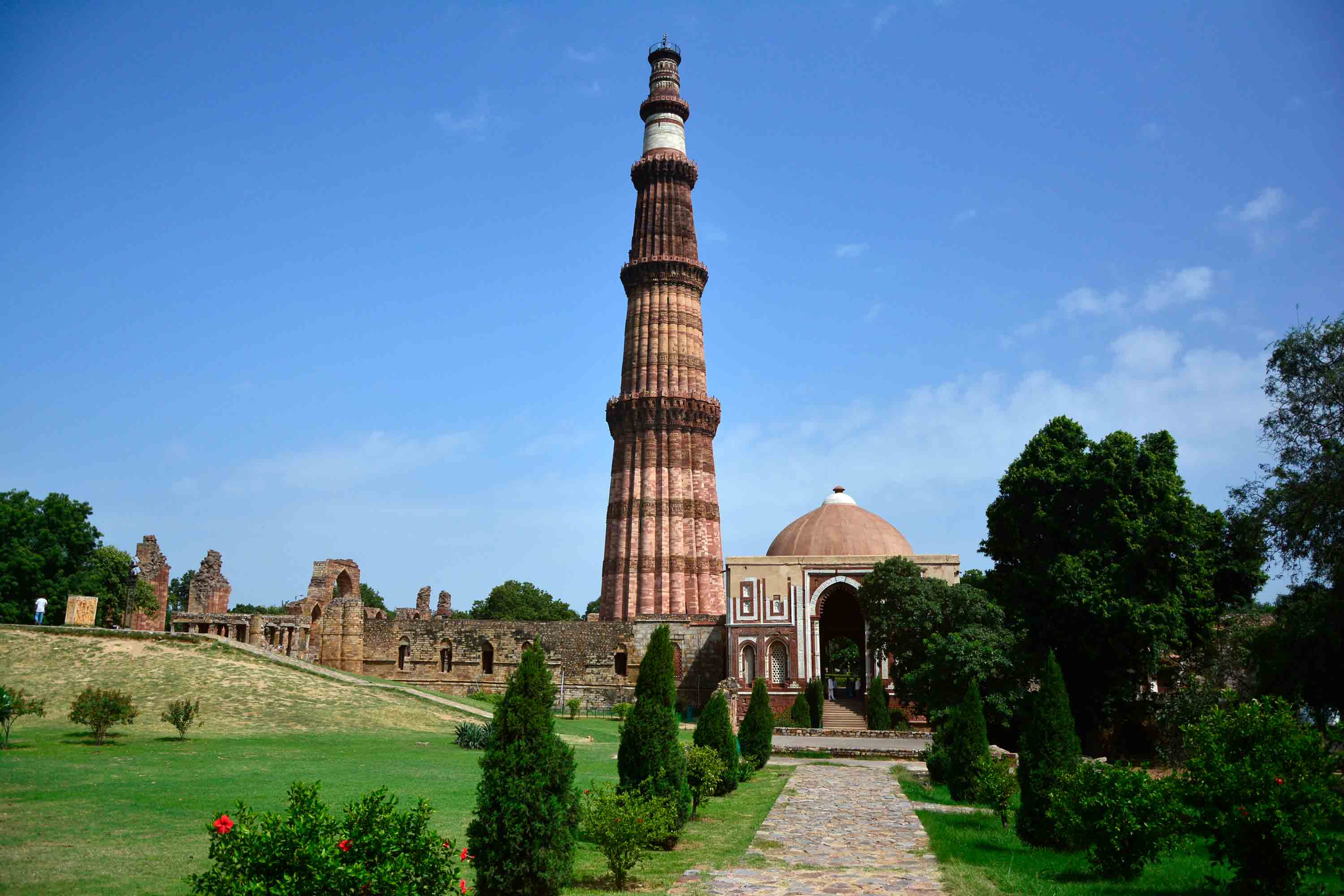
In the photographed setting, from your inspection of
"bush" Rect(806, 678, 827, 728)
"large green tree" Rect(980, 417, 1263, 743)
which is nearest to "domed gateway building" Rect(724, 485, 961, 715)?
"bush" Rect(806, 678, 827, 728)

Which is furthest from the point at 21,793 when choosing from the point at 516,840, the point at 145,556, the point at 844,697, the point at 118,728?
the point at 844,697

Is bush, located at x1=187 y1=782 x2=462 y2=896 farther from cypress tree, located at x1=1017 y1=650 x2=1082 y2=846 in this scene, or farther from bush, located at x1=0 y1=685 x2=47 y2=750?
bush, located at x1=0 y1=685 x2=47 y2=750

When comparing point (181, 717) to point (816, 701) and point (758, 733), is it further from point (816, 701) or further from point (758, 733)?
point (816, 701)

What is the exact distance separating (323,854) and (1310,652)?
16.3m

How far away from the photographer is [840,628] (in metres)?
38.0

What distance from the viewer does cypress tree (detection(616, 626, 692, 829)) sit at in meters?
11.0

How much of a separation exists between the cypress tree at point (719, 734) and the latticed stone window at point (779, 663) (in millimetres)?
18388

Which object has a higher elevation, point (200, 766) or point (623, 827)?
point (623, 827)

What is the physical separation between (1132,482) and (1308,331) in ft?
17.8

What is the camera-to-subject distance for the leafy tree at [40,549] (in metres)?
36.3

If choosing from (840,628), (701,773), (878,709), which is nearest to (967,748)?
(701,773)

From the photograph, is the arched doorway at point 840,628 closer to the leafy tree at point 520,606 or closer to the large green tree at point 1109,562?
the large green tree at point 1109,562

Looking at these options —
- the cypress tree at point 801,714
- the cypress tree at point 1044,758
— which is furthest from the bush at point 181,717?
the cypress tree at point 801,714

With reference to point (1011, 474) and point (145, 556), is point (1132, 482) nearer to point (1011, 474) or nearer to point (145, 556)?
point (1011, 474)
